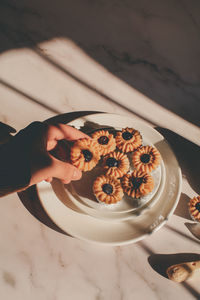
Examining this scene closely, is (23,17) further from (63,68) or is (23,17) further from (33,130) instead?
(33,130)

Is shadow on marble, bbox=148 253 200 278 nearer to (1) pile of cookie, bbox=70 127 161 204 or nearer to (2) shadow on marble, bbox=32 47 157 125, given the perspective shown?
(1) pile of cookie, bbox=70 127 161 204

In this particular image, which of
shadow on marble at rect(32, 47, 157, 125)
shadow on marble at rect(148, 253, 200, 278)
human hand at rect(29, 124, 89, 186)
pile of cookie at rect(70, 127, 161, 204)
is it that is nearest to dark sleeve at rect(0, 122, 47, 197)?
human hand at rect(29, 124, 89, 186)

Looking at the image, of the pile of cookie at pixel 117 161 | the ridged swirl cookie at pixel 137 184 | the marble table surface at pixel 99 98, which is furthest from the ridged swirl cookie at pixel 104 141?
the marble table surface at pixel 99 98

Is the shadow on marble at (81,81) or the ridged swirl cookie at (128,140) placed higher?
the shadow on marble at (81,81)

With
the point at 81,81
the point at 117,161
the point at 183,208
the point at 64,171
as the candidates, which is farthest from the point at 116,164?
the point at 81,81

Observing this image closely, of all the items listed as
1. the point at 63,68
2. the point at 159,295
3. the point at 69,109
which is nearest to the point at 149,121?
the point at 69,109

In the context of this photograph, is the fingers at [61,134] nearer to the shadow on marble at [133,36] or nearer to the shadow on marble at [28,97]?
the shadow on marble at [28,97]

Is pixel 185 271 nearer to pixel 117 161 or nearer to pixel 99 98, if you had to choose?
pixel 117 161
